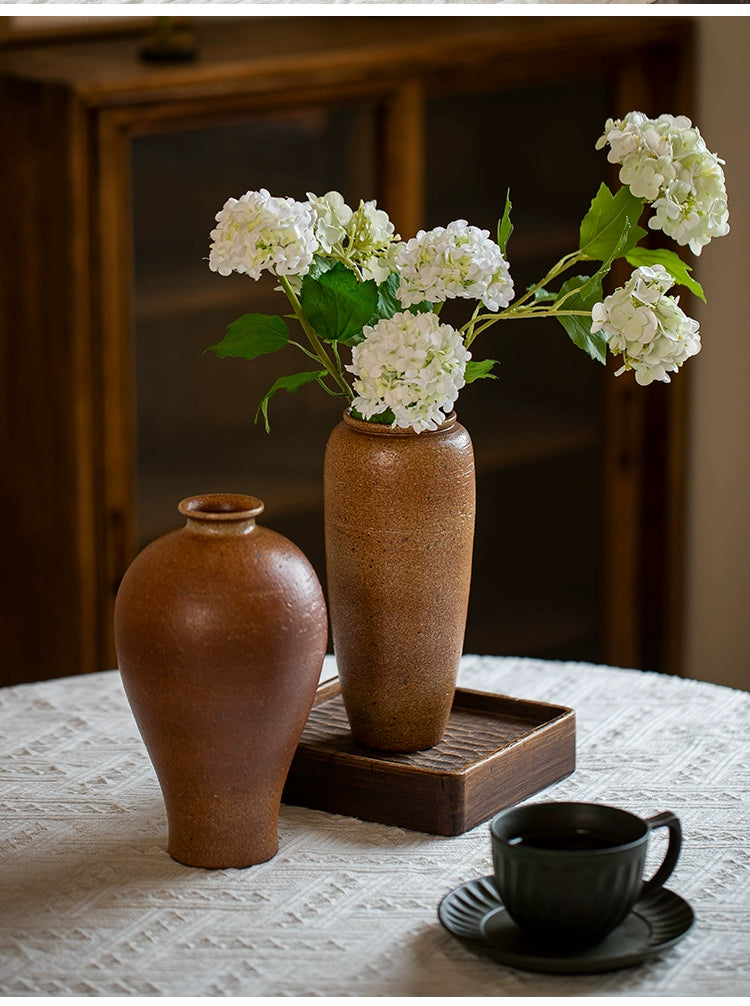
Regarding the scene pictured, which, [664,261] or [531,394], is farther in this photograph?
[531,394]

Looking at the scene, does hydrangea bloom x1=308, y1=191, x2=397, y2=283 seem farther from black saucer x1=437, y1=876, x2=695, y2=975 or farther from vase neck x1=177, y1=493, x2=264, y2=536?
black saucer x1=437, y1=876, x2=695, y2=975

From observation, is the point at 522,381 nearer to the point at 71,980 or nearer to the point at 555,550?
the point at 555,550

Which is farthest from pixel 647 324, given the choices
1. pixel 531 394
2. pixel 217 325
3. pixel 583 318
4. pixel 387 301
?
pixel 531 394

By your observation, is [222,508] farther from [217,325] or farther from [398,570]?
[217,325]

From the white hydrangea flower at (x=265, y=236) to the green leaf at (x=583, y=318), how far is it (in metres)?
0.23

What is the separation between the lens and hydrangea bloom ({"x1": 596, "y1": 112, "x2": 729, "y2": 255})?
1.18 meters

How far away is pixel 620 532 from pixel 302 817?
5.16 ft

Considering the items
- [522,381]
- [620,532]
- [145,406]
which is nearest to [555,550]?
[620,532]

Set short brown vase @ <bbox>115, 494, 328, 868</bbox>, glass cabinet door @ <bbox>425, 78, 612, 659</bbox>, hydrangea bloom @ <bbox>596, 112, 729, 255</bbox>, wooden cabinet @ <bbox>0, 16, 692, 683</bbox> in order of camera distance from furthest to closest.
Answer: glass cabinet door @ <bbox>425, 78, 612, 659</bbox>, wooden cabinet @ <bbox>0, 16, 692, 683</bbox>, hydrangea bloom @ <bbox>596, 112, 729, 255</bbox>, short brown vase @ <bbox>115, 494, 328, 868</bbox>

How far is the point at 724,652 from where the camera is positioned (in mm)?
2725

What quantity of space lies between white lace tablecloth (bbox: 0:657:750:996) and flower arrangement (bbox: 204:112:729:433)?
35 cm

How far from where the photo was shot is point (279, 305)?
2.38 m

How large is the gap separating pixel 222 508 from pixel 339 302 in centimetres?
20

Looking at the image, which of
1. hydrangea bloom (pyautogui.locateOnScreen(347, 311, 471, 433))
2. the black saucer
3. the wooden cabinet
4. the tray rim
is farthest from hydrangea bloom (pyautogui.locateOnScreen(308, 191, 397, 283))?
the wooden cabinet
